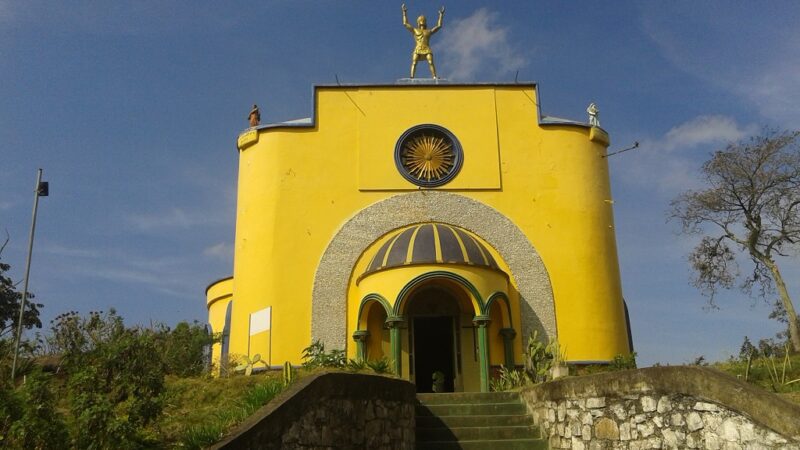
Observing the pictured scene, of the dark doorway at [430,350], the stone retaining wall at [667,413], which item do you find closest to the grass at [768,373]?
the stone retaining wall at [667,413]

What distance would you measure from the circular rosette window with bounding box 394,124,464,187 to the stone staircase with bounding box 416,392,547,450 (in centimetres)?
728

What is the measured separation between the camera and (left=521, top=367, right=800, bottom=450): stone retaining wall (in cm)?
581

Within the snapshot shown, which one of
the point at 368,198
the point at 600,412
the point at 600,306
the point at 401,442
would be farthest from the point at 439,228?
the point at 600,412

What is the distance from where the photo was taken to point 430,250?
14.8 m

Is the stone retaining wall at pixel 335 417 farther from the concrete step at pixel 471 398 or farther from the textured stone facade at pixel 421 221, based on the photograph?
the textured stone facade at pixel 421 221

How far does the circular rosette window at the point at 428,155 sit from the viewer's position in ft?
57.2

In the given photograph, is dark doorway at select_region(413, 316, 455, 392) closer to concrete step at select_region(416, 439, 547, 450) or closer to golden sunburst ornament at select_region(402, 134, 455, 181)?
golden sunburst ornament at select_region(402, 134, 455, 181)

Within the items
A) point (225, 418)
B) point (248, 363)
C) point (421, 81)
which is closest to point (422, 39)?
point (421, 81)

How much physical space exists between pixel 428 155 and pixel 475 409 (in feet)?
26.9

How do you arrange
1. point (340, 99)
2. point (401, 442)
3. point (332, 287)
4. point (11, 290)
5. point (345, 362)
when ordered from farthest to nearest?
point (11, 290) < point (340, 99) < point (332, 287) < point (345, 362) < point (401, 442)

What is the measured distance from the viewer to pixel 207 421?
7.88 meters

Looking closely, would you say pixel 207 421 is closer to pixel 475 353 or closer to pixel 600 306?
pixel 475 353

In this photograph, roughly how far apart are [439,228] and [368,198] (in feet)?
7.85

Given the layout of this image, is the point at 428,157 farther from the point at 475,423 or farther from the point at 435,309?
the point at 475,423
